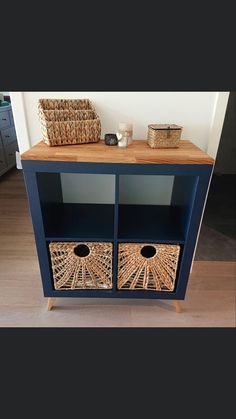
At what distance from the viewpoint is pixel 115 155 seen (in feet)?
3.57

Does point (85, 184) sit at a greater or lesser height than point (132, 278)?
greater

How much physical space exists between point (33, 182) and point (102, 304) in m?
0.93

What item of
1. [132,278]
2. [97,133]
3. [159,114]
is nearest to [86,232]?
[132,278]

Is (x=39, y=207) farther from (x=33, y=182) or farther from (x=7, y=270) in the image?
(x=7, y=270)

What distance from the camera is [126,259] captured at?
4.43 ft

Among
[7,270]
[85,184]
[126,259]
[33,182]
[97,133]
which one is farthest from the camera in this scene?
[7,270]

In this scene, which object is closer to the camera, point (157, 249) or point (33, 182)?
point (33, 182)

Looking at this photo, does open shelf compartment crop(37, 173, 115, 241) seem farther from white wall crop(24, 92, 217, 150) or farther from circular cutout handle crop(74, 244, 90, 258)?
white wall crop(24, 92, 217, 150)

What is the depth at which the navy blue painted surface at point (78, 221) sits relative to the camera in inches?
51.3

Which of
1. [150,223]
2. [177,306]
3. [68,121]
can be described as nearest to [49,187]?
[68,121]

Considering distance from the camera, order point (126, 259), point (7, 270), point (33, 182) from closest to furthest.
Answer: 1. point (33, 182)
2. point (126, 259)
3. point (7, 270)

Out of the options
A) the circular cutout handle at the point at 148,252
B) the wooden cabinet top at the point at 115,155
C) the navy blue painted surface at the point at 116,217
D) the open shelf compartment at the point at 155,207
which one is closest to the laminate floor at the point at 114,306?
the navy blue painted surface at the point at 116,217

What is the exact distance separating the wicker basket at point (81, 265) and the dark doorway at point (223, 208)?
3.25 ft

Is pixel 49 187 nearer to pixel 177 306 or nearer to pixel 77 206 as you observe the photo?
pixel 77 206
